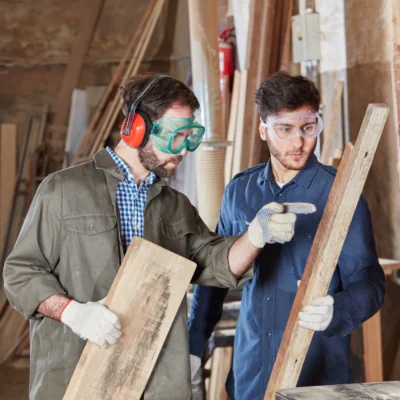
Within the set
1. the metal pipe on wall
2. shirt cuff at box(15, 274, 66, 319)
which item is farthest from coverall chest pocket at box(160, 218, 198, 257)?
the metal pipe on wall

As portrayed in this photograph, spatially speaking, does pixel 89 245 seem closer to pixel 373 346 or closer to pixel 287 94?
pixel 287 94

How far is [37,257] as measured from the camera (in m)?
2.23

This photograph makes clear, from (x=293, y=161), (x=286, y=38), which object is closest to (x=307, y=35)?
(x=286, y=38)

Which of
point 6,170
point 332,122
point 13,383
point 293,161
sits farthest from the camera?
point 6,170

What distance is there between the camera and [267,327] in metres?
2.54

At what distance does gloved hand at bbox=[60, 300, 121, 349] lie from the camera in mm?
2062

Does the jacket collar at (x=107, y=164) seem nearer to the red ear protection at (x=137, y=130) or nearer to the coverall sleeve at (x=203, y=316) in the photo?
the red ear protection at (x=137, y=130)

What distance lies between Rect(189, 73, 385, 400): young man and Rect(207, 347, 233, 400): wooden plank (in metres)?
0.87

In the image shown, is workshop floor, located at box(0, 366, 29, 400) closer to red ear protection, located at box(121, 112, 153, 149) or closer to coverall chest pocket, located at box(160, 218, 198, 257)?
coverall chest pocket, located at box(160, 218, 198, 257)

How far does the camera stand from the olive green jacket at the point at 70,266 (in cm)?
222

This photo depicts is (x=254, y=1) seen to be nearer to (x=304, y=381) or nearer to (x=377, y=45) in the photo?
(x=377, y=45)

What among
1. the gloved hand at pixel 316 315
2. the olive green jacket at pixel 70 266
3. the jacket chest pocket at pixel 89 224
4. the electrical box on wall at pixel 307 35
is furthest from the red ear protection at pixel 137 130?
the electrical box on wall at pixel 307 35

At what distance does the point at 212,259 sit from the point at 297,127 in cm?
59

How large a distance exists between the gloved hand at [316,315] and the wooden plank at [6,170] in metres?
6.60
